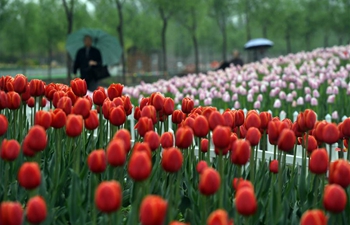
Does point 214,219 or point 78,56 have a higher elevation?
point 78,56

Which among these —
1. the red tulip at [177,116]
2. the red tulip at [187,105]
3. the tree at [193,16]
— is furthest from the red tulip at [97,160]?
the tree at [193,16]

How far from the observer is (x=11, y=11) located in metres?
32.3

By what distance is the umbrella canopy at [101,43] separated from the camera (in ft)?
44.9

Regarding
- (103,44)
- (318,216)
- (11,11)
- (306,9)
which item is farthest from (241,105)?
(306,9)

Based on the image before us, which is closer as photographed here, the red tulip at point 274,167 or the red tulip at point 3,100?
the red tulip at point 274,167

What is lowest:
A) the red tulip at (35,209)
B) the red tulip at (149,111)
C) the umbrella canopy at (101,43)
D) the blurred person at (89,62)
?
the red tulip at (35,209)

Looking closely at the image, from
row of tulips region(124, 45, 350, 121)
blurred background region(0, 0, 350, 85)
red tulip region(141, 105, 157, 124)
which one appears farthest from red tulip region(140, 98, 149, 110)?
blurred background region(0, 0, 350, 85)

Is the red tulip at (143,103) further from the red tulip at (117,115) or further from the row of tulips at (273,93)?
the row of tulips at (273,93)

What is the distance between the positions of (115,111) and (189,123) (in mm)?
410

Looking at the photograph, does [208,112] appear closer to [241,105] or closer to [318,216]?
[318,216]

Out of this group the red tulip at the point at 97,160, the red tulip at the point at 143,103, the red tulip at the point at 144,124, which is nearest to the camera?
the red tulip at the point at 97,160

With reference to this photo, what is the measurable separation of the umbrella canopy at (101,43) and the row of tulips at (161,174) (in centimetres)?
1037

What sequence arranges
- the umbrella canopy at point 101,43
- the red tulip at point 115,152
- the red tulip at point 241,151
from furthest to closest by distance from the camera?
the umbrella canopy at point 101,43, the red tulip at point 241,151, the red tulip at point 115,152

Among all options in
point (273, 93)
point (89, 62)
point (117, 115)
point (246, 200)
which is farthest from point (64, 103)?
point (89, 62)
